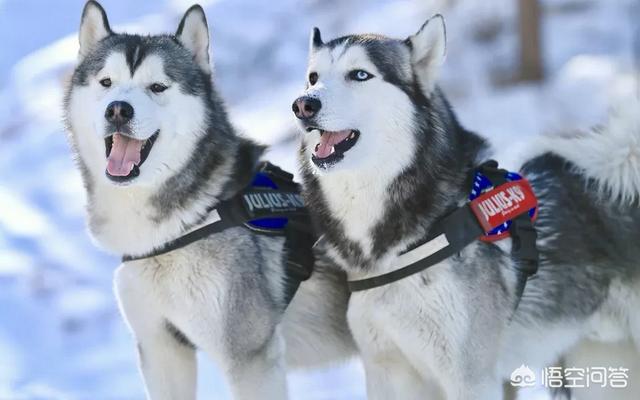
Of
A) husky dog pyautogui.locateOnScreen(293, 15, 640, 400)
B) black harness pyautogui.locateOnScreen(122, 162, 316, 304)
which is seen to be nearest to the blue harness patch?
black harness pyautogui.locateOnScreen(122, 162, 316, 304)

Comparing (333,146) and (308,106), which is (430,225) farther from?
(308,106)

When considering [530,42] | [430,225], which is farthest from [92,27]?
[530,42]

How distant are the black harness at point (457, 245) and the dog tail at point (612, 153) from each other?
412 millimetres

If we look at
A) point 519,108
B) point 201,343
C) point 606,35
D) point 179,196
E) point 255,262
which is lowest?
point 201,343

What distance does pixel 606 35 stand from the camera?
1321 cm

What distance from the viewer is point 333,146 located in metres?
3.79

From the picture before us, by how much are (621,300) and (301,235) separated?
4.47 feet

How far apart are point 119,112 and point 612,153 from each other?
2016 mm

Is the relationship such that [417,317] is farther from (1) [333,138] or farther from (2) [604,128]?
(2) [604,128]

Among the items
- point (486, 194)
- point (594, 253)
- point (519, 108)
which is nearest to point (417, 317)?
point (486, 194)

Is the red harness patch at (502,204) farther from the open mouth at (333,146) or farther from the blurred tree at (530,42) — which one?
the blurred tree at (530,42)

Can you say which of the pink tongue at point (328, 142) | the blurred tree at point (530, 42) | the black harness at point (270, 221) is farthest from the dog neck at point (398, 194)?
the blurred tree at point (530, 42)

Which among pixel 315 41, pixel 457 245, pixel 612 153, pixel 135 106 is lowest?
pixel 457 245

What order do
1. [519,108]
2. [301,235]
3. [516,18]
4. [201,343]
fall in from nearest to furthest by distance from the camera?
[201,343] → [301,235] → [519,108] → [516,18]
